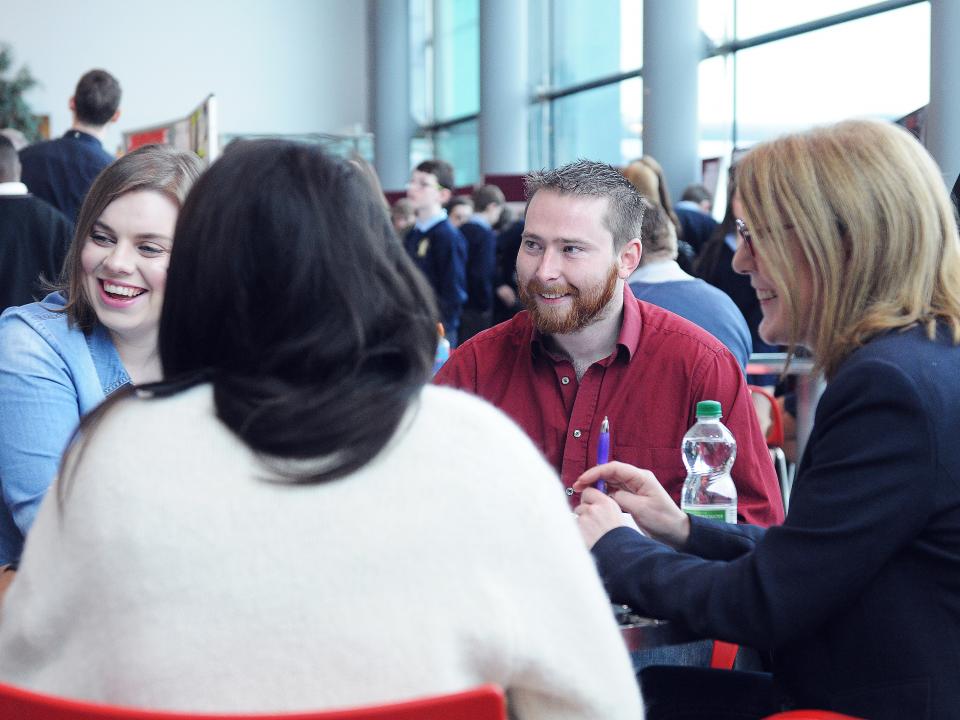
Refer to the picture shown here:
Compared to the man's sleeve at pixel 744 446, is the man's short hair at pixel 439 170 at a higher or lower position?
higher

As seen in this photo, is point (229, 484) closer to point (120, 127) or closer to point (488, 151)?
point (488, 151)

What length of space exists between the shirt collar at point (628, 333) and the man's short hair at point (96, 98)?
10.1 ft

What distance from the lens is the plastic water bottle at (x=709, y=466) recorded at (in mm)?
2331

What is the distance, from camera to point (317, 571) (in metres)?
1.07

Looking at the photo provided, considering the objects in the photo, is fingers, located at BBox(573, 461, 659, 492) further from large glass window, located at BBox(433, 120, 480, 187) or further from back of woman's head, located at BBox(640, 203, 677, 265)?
large glass window, located at BBox(433, 120, 480, 187)

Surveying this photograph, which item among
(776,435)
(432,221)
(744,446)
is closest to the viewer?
(744,446)

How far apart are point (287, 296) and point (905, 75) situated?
8.13 metres

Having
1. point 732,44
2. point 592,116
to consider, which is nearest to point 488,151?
point 592,116

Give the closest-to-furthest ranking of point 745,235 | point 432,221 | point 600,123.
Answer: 1. point 745,235
2. point 432,221
3. point 600,123

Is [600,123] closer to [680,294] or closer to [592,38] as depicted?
[592,38]

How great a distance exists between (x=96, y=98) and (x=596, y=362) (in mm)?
3285

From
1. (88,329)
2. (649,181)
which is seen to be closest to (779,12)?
(649,181)

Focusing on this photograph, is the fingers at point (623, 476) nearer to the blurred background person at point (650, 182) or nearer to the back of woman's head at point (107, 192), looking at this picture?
the back of woman's head at point (107, 192)

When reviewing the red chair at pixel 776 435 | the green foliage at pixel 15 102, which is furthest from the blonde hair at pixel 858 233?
the green foliage at pixel 15 102
